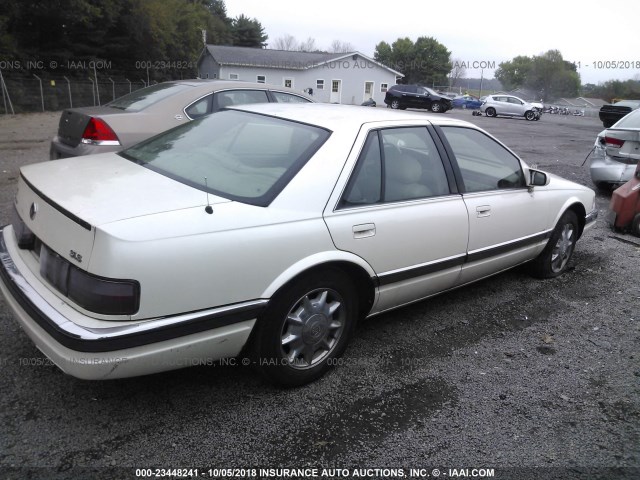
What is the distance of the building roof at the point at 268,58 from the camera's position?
42.6 metres

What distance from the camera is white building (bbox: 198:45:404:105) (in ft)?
141

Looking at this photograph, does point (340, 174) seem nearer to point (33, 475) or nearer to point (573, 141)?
point (33, 475)

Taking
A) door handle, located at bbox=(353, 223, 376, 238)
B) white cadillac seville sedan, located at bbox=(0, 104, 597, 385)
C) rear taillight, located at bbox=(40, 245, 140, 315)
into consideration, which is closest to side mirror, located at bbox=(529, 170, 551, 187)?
white cadillac seville sedan, located at bbox=(0, 104, 597, 385)

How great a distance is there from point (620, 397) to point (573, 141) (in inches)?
693

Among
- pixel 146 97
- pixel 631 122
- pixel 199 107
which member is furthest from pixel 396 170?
pixel 631 122

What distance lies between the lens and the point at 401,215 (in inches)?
131

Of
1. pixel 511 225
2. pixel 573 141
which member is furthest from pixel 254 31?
pixel 511 225

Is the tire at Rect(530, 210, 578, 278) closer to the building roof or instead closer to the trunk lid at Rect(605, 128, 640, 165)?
the trunk lid at Rect(605, 128, 640, 165)

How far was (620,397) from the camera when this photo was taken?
3195 millimetres

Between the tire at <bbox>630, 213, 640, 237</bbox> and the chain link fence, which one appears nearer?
the tire at <bbox>630, 213, 640, 237</bbox>

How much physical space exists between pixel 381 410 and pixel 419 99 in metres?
34.2

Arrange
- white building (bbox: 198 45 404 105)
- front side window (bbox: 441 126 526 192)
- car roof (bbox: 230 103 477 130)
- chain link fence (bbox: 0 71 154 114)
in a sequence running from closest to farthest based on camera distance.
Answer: car roof (bbox: 230 103 477 130) < front side window (bbox: 441 126 526 192) < chain link fence (bbox: 0 71 154 114) < white building (bbox: 198 45 404 105)

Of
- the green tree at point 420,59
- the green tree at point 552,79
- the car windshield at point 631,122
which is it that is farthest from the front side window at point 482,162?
the green tree at point 420,59

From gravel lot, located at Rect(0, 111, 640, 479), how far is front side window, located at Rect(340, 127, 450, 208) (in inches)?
41.3
